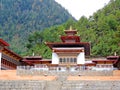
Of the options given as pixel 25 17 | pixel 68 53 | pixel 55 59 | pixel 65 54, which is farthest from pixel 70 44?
pixel 25 17

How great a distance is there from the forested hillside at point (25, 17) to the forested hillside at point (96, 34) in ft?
76.7

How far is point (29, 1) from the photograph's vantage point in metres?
140

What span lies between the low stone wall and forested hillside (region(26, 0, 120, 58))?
1483 inches

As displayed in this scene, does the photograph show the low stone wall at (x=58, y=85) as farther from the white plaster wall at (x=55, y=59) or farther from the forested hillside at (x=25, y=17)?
the forested hillside at (x=25, y=17)

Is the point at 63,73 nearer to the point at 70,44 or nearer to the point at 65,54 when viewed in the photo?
the point at 65,54

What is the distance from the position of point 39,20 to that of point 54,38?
47.9 meters

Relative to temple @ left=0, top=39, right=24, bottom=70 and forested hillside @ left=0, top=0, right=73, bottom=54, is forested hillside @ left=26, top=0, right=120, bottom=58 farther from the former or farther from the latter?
forested hillside @ left=0, top=0, right=73, bottom=54

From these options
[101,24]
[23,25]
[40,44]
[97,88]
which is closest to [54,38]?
[40,44]

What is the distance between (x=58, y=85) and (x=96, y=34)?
171 ft

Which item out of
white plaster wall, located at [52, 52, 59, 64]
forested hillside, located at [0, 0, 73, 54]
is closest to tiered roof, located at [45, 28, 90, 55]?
white plaster wall, located at [52, 52, 59, 64]

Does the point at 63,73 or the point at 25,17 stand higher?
the point at 25,17

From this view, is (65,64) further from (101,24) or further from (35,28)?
(35,28)

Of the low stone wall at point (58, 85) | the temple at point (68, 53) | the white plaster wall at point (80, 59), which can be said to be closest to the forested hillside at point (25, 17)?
the temple at point (68, 53)

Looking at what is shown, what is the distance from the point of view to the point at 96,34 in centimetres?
7431
